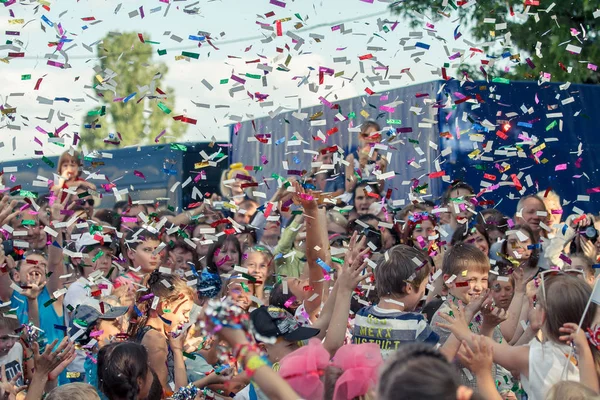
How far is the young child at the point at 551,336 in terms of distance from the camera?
414 centimetres

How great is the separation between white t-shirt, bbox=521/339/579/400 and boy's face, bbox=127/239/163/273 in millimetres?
3713

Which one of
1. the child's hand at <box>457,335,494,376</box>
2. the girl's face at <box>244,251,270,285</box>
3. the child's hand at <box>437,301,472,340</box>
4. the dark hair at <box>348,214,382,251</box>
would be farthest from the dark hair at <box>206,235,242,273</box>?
the child's hand at <box>457,335,494,376</box>

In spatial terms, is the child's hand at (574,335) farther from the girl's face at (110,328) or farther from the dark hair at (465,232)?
the dark hair at (465,232)

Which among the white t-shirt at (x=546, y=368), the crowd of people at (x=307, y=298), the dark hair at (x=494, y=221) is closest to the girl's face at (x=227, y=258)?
the crowd of people at (x=307, y=298)

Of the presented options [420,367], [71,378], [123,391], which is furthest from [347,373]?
[71,378]

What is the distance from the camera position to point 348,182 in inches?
376

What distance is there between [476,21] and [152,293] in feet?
34.4

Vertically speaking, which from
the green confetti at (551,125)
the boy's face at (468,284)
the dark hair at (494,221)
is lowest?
the boy's face at (468,284)

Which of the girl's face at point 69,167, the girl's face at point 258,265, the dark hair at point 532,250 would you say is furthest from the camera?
the girl's face at point 69,167

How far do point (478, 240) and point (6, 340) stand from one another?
3697 millimetres

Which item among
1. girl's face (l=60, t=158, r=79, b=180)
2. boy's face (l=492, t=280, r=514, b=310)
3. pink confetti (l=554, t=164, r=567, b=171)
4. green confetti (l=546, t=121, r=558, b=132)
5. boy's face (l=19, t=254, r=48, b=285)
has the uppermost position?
green confetti (l=546, t=121, r=558, b=132)

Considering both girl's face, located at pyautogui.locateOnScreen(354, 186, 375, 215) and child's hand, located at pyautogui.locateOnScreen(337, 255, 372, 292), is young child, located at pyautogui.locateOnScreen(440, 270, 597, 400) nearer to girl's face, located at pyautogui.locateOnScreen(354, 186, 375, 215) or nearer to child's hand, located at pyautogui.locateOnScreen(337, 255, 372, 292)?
child's hand, located at pyautogui.locateOnScreen(337, 255, 372, 292)

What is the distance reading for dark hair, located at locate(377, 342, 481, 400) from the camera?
8.32ft

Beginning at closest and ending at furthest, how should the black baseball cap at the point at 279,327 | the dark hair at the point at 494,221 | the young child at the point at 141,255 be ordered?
the black baseball cap at the point at 279,327 < the young child at the point at 141,255 < the dark hair at the point at 494,221
